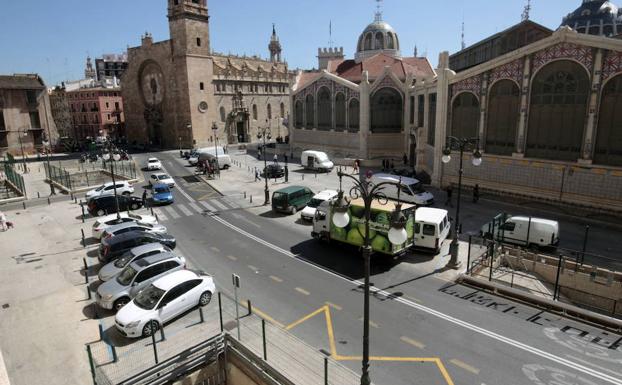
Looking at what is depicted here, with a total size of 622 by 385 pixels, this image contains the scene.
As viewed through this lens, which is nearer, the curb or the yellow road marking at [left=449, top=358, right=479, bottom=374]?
the yellow road marking at [left=449, top=358, right=479, bottom=374]

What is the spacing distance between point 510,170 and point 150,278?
26.6 metres

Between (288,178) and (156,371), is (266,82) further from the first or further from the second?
(156,371)

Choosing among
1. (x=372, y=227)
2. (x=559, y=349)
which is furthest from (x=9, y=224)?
(x=559, y=349)

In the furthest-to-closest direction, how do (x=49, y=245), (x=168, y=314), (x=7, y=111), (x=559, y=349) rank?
(x=7, y=111)
(x=49, y=245)
(x=168, y=314)
(x=559, y=349)

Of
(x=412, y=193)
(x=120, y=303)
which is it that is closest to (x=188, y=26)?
(x=412, y=193)

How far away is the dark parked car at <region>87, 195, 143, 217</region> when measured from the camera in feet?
94.8

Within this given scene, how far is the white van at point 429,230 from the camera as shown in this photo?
790 inches

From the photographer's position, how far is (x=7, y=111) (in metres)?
61.5

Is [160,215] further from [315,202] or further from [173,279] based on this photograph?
[173,279]

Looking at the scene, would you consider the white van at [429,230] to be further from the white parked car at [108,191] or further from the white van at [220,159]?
the white van at [220,159]

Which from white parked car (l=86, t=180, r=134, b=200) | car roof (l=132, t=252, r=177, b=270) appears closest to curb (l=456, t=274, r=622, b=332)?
car roof (l=132, t=252, r=177, b=270)

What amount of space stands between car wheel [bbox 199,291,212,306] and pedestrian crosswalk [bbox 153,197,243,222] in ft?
47.7

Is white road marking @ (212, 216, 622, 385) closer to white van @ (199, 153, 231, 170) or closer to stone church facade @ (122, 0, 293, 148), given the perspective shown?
white van @ (199, 153, 231, 170)

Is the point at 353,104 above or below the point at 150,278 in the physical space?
above
